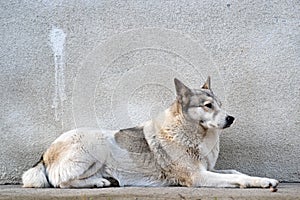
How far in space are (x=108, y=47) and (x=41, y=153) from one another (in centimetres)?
108

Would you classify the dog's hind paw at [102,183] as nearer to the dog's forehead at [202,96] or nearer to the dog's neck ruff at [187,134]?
the dog's neck ruff at [187,134]

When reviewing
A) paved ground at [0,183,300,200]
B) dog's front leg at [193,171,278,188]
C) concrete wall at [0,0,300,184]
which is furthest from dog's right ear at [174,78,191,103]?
paved ground at [0,183,300,200]

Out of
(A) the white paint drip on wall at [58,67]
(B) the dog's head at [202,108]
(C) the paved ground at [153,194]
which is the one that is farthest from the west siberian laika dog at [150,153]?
(A) the white paint drip on wall at [58,67]

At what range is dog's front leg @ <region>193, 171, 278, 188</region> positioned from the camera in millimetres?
3871

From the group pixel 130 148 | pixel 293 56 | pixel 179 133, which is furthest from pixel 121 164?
pixel 293 56

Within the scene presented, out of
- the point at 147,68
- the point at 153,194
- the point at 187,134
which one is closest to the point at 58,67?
the point at 147,68

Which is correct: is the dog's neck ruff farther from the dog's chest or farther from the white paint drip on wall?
the white paint drip on wall

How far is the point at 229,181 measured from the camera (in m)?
4.00

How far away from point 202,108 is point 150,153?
0.53 metres

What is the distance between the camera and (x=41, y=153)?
477 centimetres

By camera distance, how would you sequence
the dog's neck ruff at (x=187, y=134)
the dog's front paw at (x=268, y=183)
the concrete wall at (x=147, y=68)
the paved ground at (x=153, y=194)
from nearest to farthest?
the paved ground at (x=153, y=194), the dog's front paw at (x=268, y=183), the dog's neck ruff at (x=187, y=134), the concrete wall at (x=147, y=68)

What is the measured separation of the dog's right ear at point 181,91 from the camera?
4301 mm

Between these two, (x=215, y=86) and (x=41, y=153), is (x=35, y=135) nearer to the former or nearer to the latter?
(x=41, y=153)

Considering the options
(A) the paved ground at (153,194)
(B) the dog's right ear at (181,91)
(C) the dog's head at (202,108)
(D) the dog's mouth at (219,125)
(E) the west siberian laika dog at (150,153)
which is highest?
(B) the dog's right ear at (181,91)
